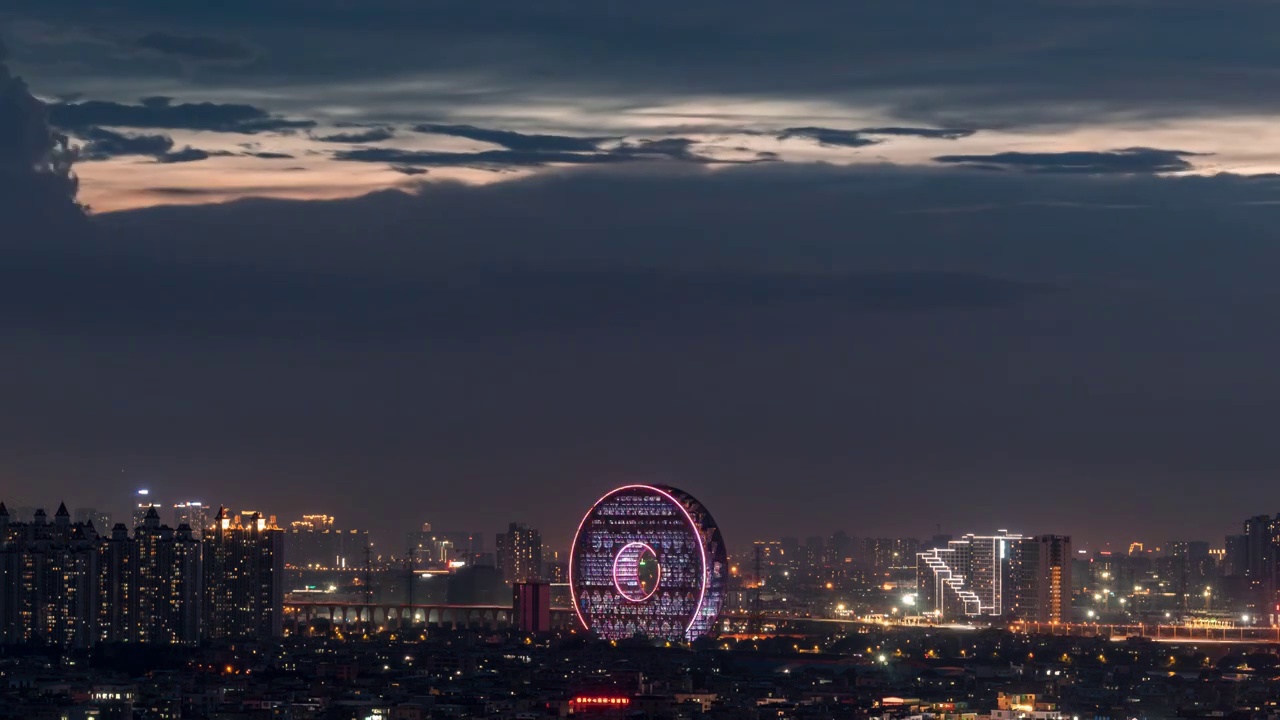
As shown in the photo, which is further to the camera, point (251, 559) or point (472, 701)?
point (251, 559)

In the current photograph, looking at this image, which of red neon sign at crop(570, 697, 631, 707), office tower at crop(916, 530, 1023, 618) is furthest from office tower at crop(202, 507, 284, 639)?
office tower at crop(916, 530, 1023, 618)

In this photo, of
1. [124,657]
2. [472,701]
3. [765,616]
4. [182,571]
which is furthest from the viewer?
[765,616]

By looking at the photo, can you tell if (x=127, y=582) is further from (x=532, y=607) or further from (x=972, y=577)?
(x=972, y=577)

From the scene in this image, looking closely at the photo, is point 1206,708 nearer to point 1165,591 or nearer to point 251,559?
point 251,559

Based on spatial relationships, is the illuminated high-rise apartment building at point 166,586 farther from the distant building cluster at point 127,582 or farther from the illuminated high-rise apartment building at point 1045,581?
the illuminated high-rise apartment building at point 1045,581

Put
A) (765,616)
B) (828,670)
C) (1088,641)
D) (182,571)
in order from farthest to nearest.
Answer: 1. (765,616)
2. (1088,641)
3. (182,571)
4. (828,670)

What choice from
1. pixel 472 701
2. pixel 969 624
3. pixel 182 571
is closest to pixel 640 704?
pixel 472 701

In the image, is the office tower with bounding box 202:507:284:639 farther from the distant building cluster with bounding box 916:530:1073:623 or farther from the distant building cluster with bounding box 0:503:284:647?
the distant building cluster with bounding box 916:530:1073:623

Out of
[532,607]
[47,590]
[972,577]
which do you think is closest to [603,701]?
[47,590]

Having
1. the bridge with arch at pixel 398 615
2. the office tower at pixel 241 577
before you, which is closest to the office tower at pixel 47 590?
the office tower at pixel 241 577
